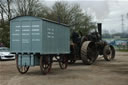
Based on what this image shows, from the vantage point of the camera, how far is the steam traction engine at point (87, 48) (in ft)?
59.4

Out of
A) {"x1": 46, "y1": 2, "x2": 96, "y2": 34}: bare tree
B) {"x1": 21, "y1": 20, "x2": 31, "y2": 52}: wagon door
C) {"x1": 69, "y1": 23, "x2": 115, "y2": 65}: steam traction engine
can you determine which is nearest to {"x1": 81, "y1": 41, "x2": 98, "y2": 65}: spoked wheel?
{"x1": 69, "y1": 23, "x2": 115, "y2": 65}: steam traction engine

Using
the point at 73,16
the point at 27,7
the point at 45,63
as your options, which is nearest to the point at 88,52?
the point at 45,63

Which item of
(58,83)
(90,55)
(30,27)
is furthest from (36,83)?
(90,55)

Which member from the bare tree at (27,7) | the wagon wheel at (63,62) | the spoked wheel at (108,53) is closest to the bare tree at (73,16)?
the bare tree at (27,7)

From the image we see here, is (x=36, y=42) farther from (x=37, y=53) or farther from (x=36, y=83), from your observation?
(x=36, y=83)

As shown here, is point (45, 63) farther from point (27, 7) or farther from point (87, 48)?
point (27, 7)

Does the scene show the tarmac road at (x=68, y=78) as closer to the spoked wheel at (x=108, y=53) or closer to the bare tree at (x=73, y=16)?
the spoked wheel at (x=108, y=53)

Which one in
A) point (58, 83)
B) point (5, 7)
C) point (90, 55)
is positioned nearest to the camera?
point (58, 83)

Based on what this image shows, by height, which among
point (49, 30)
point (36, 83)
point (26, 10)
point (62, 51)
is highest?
point (26, 10)

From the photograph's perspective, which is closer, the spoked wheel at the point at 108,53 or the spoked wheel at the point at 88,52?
the spoked wheel at the point at 88,52

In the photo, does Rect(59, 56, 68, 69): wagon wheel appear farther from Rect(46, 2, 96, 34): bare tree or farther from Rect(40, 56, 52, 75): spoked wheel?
Rect(46, 2, 96, 34): bare tree

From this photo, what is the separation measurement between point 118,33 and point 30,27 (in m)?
94.6

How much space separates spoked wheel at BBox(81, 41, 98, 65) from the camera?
18.1m

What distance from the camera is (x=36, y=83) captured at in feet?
34.3
